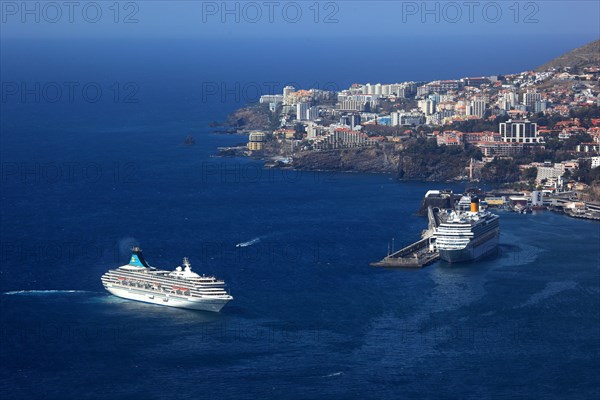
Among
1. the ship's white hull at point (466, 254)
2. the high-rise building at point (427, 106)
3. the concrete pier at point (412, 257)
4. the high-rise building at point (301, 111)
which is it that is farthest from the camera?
the high-rise building at point (301, 111)

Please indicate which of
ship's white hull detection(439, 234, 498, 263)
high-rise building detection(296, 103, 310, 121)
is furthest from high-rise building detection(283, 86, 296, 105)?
ship's white hull detection(439, 234, 498, 263)

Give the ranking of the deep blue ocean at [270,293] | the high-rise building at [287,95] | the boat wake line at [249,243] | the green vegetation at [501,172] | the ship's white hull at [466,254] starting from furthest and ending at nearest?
the high-rise building at [287,95] → the green vegetation at [501,172] → the boat wake line at [249,243] → the ship's white hull at [466,254] → the deep blue ocean at [270,293]

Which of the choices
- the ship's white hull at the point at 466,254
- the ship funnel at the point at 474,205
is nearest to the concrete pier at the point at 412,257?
the ship's white hull at the point at 466,254

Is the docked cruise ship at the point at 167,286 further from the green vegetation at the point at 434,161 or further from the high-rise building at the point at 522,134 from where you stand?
the high-rise building at the point at 522,134

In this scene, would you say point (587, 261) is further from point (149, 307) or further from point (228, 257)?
point (149, 307)

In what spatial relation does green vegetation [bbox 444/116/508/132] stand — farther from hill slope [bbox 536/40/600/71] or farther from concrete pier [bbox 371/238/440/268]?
concrete pier [bbox 371/238/440/268]

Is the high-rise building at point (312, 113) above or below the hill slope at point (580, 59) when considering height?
below

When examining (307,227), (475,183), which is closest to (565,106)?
(475,183)
